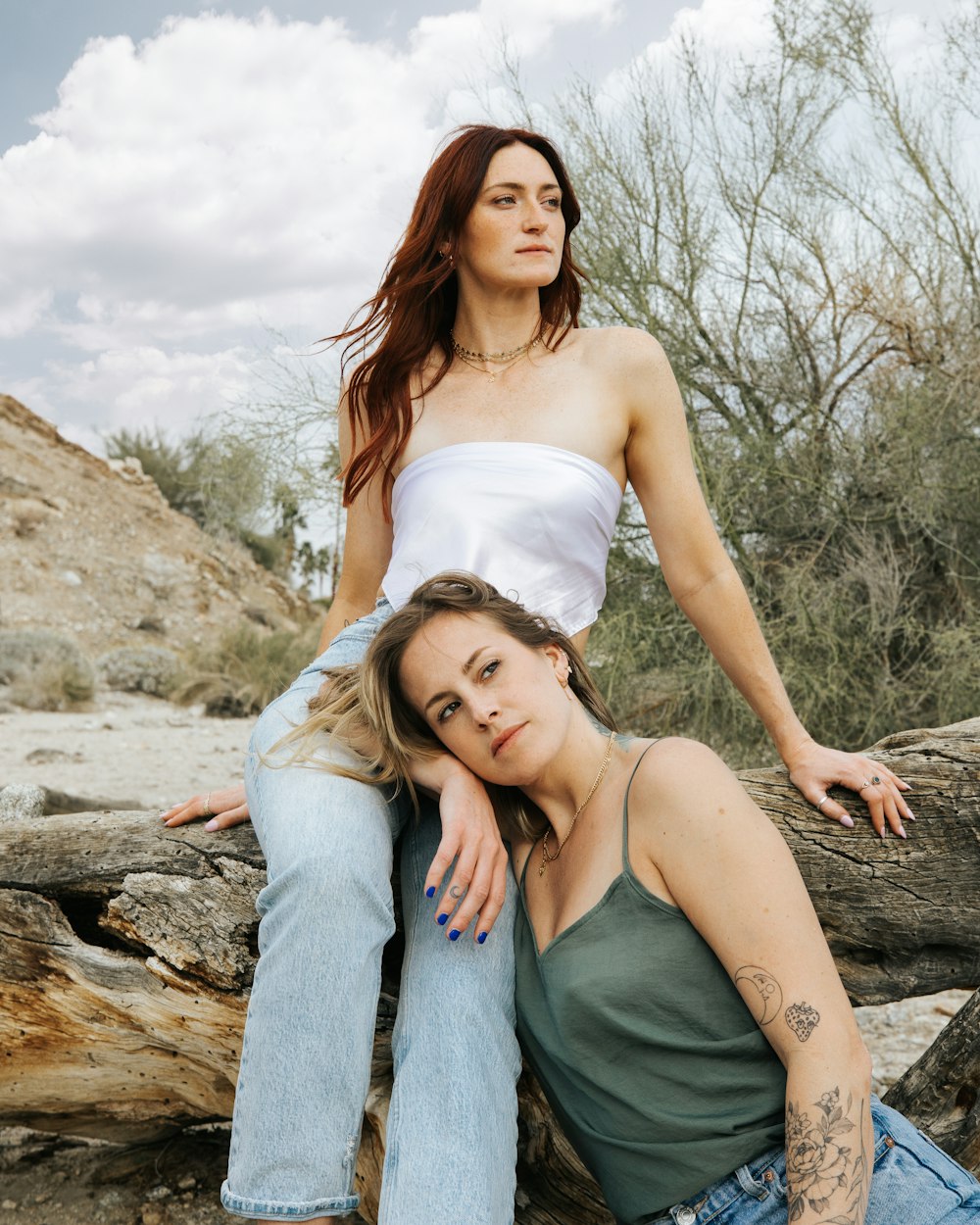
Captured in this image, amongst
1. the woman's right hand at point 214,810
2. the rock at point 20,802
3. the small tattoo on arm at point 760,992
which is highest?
the woman's right hand at point 214,810

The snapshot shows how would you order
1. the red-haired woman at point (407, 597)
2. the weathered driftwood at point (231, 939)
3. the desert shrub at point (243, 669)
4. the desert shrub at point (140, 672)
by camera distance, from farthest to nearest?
the desert shrub at point (140, 672) → the desert shrub at point (243, 669) → the weathered driftwood at point (231, 939) → the red-haired woman at point (407, 597)

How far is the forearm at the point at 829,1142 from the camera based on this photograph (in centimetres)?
157

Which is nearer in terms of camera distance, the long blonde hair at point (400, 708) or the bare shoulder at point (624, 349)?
the long blonde hair at point (400, 708)

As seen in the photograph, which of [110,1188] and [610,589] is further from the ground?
[610,589]

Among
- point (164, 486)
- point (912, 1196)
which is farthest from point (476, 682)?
point (164, 486)

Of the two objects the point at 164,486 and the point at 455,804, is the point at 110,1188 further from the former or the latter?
the point at 164,486

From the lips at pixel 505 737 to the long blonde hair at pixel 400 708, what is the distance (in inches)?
5.8

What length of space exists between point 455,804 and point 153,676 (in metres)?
12.7

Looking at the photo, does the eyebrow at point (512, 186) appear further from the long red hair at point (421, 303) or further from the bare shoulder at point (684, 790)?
the bare shoulder at point (684, 790)

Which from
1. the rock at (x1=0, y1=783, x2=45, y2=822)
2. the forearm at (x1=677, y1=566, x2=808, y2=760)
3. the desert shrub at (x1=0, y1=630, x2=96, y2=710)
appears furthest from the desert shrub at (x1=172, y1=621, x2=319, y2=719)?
the forearm at (x1=677, y1=566, x2=808, y2=760)

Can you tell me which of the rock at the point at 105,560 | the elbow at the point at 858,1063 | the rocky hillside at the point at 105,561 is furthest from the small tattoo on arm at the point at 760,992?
the rock at the point at 105,560

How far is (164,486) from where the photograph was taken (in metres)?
24.2

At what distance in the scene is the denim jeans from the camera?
5.48ft

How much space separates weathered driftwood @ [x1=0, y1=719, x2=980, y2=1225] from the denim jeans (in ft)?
2.25
